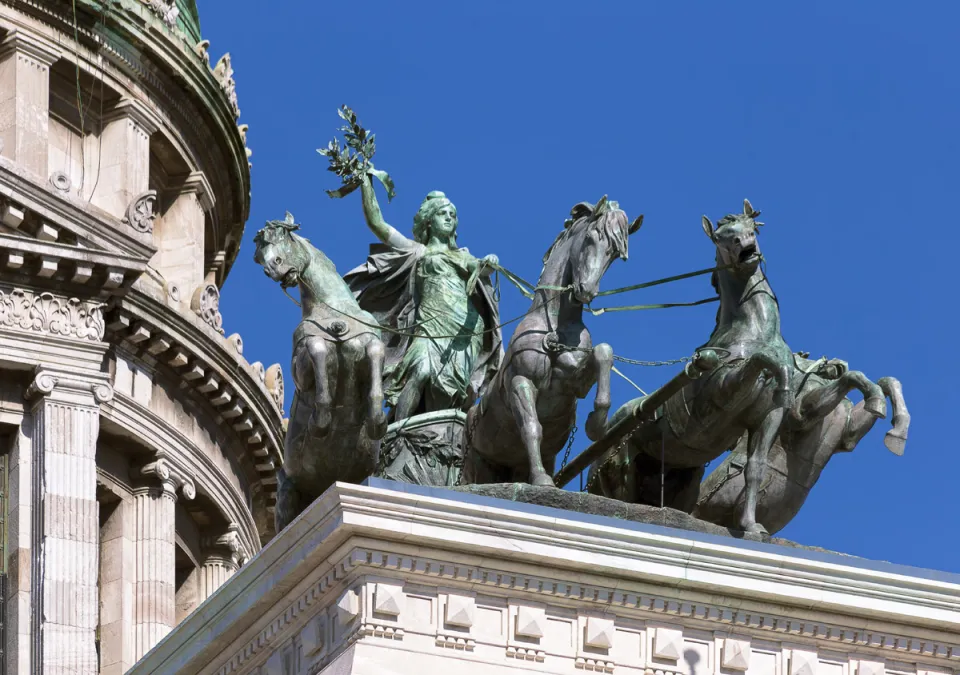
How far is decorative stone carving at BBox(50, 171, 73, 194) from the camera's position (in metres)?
52.2

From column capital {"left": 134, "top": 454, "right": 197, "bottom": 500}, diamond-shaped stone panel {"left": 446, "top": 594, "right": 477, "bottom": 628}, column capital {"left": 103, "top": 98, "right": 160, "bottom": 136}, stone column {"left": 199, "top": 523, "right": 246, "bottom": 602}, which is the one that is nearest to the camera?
diamond-shaped stone panel {"left": 446, "top": 594, "right": 477, "bottom": 628}

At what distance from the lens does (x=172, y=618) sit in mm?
54469

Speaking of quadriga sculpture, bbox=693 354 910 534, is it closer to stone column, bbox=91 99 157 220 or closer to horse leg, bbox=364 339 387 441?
horse leg, bbox=364 339 387 441

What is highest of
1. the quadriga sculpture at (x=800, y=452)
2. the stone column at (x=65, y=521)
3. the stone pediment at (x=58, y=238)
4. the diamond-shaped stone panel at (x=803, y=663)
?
the stone pediment at (x=58, y=238)

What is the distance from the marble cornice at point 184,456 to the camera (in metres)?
54.1

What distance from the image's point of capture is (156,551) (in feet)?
179

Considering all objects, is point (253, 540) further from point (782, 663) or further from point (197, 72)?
point (782, 663)

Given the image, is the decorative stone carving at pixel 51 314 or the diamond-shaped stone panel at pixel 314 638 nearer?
the diamond-shaped stone panel at pixel 314 638

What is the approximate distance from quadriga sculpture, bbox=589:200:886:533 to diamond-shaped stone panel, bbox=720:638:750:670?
1925 mm

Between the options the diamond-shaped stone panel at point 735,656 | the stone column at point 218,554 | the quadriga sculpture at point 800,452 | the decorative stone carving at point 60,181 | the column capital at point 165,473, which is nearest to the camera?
the diamond-shaped stone panel at point 735,656

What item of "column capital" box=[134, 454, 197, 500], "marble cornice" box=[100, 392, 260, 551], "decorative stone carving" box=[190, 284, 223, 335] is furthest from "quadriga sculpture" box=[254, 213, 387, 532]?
"decorative stone carving" box=[190, 284, 223, 335]

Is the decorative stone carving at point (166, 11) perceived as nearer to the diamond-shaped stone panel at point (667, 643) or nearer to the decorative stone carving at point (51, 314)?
the decorative stone carving at point (51, 314)

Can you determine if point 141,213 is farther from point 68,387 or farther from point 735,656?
point 735,656

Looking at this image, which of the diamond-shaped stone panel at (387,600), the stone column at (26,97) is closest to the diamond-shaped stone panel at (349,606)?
the diamond-shaped stone panel at (387,600)
